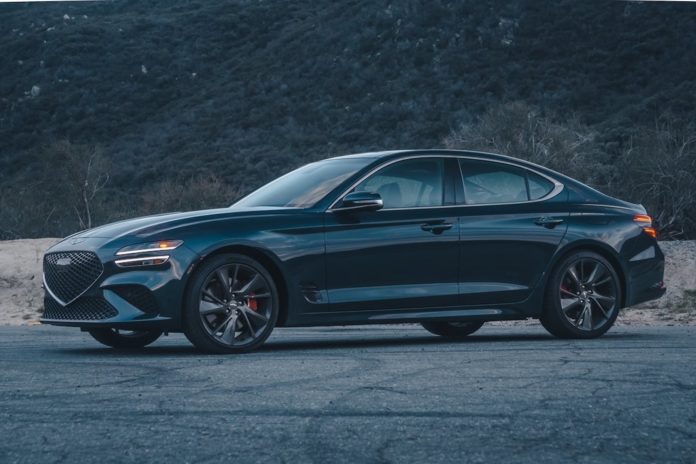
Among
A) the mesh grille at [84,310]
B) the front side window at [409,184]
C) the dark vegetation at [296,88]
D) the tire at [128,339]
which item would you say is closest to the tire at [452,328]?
the front side window at [409,184]

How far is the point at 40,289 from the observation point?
772 inches

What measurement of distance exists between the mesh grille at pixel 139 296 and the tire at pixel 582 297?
337cm

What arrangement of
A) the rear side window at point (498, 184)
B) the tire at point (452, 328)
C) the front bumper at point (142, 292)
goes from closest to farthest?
the front bumper at point (142, 292)
the rear side window at point (498, 184)
the tire at point (452, 328)

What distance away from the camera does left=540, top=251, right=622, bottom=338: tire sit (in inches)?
414

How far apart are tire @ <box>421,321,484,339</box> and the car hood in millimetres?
2602

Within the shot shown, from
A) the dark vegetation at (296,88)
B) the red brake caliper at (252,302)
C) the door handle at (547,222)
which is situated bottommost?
the red brake caliper at (252,302)

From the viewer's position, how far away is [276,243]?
939 cm

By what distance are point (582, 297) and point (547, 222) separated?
71 centimetres

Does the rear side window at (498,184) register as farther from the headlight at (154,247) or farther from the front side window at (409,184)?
the headlight at (154,247)

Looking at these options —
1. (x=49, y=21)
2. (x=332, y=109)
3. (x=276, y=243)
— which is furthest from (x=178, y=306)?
(x=49, y=21)

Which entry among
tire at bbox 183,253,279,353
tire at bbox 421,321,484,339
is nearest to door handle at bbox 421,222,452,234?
tire at bbox 183,253,279,353

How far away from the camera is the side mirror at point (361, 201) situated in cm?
966

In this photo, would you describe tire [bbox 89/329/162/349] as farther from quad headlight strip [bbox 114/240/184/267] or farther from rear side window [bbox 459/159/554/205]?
rear side window [bbox 459/159/554/205]

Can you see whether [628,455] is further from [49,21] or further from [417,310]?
[49,21]
